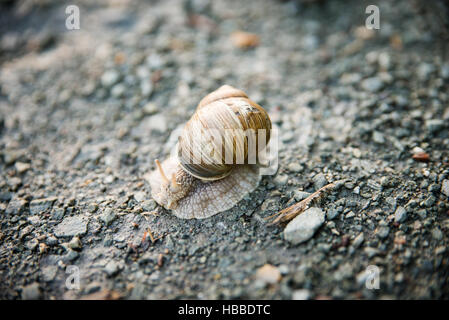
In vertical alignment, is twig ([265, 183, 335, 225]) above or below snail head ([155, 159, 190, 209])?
below

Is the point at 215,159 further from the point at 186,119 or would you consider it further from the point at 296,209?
the point at 186,119

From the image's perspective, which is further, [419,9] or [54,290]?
[419,9]

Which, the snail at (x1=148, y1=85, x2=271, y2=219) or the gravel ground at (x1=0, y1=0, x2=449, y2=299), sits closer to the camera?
the gravel ground at (x1=0, y1=0, x2=449, y2=299)

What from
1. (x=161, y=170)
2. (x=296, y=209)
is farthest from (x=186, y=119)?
(x=296, y=209)

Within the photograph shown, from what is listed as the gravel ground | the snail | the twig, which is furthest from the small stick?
the twig

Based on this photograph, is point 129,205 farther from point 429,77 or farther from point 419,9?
point 419,9

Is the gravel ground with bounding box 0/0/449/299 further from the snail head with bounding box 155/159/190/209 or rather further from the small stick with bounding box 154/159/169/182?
the small stick with bounding box 154/159/169/182

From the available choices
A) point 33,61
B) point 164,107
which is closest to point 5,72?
point 33,61
